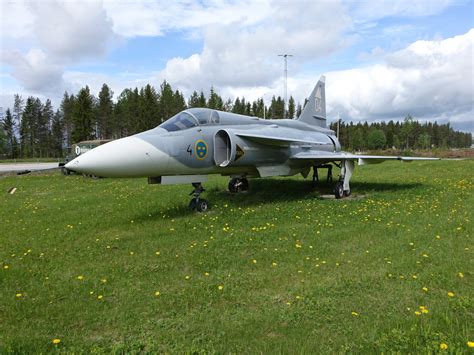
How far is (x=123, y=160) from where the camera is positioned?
7289 mm

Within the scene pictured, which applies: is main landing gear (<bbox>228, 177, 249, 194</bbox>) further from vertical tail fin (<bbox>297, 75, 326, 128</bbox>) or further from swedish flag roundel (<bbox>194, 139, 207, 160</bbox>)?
swedish flag roundel (<bbox>194, 139, 207, 160</bbox>)

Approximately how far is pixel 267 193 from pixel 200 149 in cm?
434

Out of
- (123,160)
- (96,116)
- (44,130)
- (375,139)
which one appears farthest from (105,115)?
(375,139)

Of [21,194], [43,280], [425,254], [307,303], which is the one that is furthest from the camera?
[21,194]

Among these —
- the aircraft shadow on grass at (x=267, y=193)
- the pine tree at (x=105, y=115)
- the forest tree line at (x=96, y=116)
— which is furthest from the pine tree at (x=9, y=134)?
the aircraft shadow on grass at (x=267, y=193)

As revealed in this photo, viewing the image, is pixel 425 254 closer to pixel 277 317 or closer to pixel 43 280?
pixel 277 317

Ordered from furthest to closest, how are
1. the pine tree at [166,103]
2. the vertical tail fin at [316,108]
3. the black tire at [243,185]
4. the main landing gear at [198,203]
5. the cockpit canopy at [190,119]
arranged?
the pine tree at [166,103] → the vertical tail fin at [316,108] → the black tire at [243,185] → the main landing gear at [198,203] → the cockpit canopy at [190,119]

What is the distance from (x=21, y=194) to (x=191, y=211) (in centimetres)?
938

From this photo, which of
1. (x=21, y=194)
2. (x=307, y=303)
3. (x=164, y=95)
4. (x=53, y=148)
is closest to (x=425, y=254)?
(x=307, y=303)

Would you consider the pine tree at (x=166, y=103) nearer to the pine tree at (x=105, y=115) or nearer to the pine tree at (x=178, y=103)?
the pine tree at (x=178, y=103)

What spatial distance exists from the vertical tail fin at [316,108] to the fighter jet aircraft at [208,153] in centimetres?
163

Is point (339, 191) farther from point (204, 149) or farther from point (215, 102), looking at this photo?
point (215, 102)

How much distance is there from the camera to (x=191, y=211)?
950 cm

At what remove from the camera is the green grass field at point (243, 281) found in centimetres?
338
